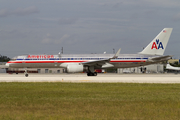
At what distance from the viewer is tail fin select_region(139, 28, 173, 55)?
1898 inches

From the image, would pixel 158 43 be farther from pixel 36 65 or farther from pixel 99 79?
pixel 36 65

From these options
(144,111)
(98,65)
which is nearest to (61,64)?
(98,65)

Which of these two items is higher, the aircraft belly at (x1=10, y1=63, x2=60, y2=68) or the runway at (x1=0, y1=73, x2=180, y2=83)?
the aircraft belly at (x1=10, y1=63, x2=60, y2=68)

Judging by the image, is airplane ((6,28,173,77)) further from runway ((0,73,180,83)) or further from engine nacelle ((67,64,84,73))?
runway ((0,73,180,83))

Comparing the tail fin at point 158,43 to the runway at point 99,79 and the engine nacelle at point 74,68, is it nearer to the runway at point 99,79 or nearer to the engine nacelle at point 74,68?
the runway at point 99,79

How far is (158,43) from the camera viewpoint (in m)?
48.3

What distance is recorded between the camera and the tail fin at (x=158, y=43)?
48.2 meters

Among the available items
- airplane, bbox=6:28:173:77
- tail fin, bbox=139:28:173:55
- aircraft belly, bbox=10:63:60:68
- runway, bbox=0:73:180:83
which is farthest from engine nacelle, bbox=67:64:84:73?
tail fin, bbox=139:28:173:55

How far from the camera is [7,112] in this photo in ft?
35.4

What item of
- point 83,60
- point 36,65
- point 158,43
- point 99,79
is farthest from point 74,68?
point 158,43

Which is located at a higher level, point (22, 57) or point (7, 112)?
point (22, 57)

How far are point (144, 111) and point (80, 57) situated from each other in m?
36.2

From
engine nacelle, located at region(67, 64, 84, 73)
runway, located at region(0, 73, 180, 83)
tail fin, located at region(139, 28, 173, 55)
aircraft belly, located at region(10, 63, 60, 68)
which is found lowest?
runway, located at region(0, 73, 180, 83)

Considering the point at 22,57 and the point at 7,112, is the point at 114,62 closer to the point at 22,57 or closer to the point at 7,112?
the point at 22,57
